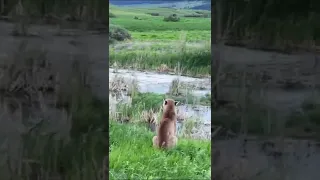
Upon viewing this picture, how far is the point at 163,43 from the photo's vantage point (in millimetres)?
2033

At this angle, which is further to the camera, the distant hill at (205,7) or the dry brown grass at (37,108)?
the distant hill at (205,7)

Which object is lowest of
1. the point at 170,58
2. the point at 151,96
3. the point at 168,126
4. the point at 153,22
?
the point at 168,126

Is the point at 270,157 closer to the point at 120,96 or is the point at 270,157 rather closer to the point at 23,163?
the point at 120,96

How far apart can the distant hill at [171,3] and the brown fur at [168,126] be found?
0.36 metres

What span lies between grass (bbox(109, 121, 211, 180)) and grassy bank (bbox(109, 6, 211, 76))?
248 mm

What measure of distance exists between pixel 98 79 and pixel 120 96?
147mm

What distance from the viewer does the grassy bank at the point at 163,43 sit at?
6.61 feet

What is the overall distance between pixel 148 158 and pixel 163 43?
17.0 inches

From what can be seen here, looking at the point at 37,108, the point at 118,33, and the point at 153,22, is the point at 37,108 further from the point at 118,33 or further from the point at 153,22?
the point at 153,22

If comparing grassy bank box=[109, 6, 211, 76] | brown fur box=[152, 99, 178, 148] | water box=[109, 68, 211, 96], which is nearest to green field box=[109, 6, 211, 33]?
grassy bank box=[109, 6, 211, 76]

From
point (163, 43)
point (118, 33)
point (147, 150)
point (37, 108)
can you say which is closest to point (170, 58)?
point (163, 43)

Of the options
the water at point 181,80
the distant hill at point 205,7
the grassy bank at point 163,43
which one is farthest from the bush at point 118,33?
the distant hill at point 205,7

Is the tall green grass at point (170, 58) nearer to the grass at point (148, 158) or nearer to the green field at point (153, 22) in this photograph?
the green field at point (153, 22)

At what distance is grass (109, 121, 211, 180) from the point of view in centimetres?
204
